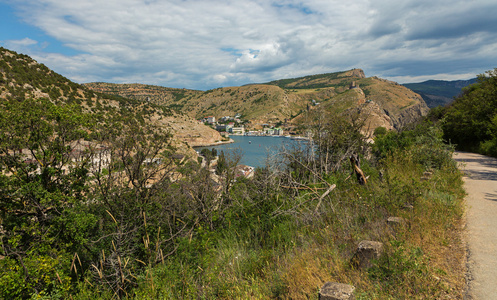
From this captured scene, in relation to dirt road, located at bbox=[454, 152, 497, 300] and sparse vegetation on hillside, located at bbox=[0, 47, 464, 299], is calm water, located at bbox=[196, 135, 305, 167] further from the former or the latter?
dirt road, located at bbox=[454, 152, 497, 300]

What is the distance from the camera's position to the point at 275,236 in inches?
190

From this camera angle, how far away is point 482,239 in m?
4.16

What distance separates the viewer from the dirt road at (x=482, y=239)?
294 cm

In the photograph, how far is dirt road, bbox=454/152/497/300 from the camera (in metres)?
2.94

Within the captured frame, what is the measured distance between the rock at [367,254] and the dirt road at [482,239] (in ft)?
3.25

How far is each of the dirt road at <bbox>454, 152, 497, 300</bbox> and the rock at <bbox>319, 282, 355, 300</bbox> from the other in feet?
5.38

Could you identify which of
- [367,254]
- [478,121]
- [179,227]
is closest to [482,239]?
[367,254]

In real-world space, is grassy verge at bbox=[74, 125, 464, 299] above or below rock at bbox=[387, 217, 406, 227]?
below

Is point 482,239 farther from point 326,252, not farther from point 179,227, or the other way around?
point 179,227

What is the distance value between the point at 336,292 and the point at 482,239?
3716 millimetres

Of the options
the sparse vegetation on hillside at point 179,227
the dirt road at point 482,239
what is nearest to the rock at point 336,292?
the sparse vegetation on hillside at point 179,227

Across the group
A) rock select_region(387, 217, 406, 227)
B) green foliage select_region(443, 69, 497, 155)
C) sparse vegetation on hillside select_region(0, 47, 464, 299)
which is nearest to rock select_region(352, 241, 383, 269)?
sparse vegetation on hillside select_region(0, 47, 464, 299)

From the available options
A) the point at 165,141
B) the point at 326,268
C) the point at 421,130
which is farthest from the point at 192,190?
the point at 421,130

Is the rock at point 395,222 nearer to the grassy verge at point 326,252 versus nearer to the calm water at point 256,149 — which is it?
the grassy verge at point 326,252
